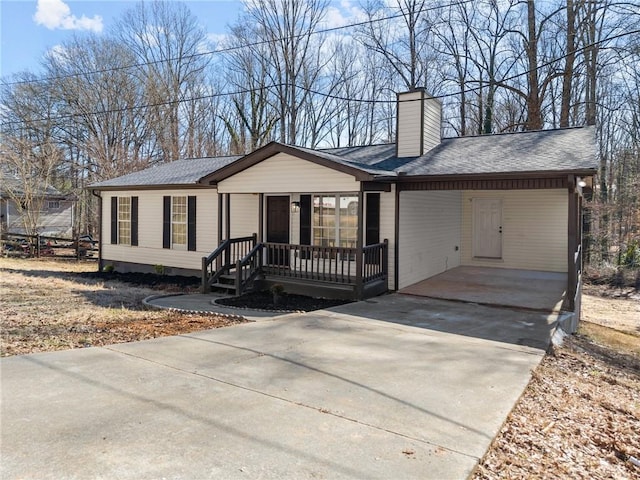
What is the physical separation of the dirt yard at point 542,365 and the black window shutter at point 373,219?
13.4ft

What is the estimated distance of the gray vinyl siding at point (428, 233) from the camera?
1078 centimetres

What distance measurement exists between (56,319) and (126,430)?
16.6 ft

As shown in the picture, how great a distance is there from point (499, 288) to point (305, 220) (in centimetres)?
473

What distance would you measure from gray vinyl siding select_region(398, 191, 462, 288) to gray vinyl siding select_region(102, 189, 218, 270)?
5445 millimetres

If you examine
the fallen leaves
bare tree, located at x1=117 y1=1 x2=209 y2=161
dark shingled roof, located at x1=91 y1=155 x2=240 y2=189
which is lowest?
the fallen leaves

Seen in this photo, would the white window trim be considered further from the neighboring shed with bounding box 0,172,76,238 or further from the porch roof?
the neighboring shed with bounding box 0,172,76,238

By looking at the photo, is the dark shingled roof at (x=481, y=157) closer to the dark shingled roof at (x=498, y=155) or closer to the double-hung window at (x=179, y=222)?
the dark shingled roof at (x=498, y=155)

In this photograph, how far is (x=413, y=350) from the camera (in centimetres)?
601

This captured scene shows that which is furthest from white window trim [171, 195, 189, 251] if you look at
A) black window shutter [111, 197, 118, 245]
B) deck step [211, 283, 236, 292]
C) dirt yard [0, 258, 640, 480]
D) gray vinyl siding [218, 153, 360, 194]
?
deck step [211, 283, 236, 292]

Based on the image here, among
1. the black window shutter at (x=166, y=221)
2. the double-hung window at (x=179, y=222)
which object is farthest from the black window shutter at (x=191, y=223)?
the black window shutter at (x=166, y=221)

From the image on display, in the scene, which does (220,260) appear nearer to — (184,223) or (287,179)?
(287,179)

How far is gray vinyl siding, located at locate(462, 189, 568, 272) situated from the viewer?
533 inches

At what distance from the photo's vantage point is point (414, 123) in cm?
1198

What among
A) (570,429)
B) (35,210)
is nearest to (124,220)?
(35,210)
